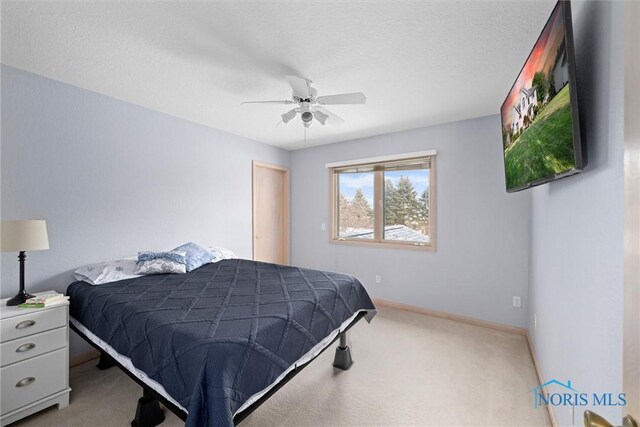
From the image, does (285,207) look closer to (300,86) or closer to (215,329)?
(300,86)

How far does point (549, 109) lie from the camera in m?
1.19

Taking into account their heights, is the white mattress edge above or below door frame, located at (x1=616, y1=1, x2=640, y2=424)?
below

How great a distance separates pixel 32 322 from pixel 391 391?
8.30 feet

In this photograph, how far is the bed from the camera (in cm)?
126

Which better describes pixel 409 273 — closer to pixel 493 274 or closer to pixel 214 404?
pixel 493 274

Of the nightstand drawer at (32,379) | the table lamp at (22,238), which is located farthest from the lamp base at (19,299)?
the nightstand drawer at (32,379)

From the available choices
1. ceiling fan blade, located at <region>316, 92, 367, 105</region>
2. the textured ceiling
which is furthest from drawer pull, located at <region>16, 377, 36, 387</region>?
ceiling fan blade, located at <region>316, 92, 367, 105</region>

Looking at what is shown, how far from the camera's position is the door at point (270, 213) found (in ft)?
14.3

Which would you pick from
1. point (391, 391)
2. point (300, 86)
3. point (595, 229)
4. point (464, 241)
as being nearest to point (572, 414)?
point (595, 229)

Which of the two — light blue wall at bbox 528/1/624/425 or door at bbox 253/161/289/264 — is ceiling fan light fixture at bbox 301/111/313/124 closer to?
light blue wall at bbox 528/1/624/425

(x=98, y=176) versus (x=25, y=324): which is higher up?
(x=98, y=176)

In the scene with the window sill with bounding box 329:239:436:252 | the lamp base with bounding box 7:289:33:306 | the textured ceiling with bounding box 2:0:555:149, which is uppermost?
the textured ceiling with bounding box 2:0:555:149

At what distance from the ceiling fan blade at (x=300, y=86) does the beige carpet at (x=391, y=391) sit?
228 centimetres

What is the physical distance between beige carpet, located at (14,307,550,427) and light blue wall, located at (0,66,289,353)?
2.83 ft
